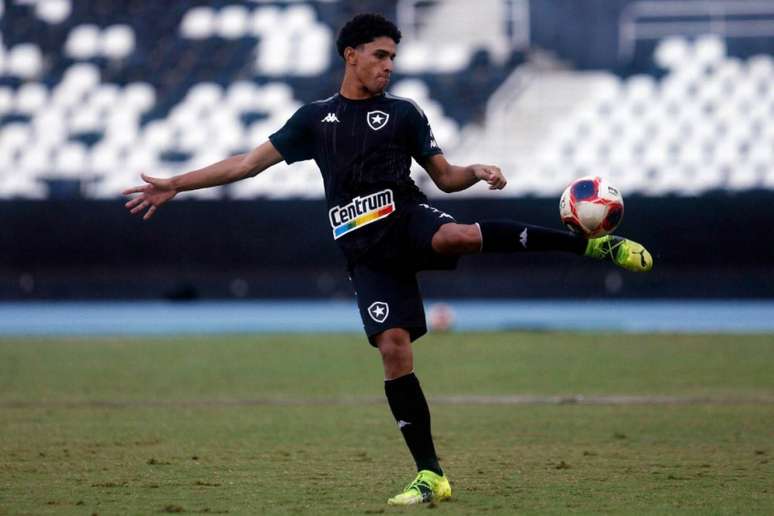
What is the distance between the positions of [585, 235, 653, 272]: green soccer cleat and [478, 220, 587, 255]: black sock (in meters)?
0.08

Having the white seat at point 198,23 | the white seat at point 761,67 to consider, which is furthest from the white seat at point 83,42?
the white seat at point 761,67

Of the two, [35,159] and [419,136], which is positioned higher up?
[35,159]

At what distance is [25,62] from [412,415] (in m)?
20.1

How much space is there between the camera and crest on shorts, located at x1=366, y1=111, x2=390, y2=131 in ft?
19.6

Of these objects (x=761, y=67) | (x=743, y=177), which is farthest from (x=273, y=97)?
(x=761, y=67)

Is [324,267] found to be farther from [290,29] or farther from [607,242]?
[607,242]

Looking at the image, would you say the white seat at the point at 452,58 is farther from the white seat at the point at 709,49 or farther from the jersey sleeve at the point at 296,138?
the jersey sleeve at the point at 296,138

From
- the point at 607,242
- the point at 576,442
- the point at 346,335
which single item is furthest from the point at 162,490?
the point at 346,335

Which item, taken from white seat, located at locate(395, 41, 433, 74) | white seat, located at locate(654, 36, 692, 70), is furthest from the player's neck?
white seat, located at locate(654, 36, 692, 70)

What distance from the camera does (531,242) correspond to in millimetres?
5652

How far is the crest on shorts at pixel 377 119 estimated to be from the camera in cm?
597

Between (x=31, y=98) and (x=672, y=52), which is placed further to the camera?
(x=31, y=98)

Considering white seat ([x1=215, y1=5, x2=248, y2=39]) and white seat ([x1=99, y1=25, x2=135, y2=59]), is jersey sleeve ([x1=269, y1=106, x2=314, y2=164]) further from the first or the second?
white seat ([x1=99, y1=25, x2=135, y2=59])

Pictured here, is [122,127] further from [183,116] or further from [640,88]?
[640,88]
